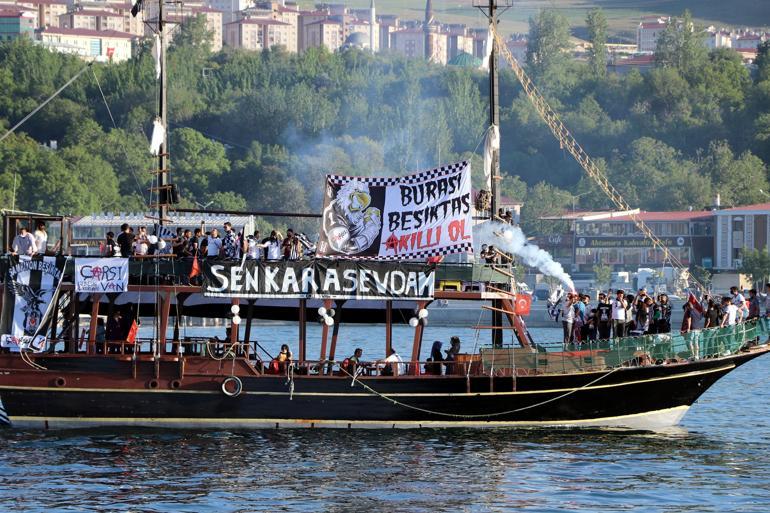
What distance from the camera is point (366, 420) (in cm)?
3788

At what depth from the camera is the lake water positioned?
1228 inches

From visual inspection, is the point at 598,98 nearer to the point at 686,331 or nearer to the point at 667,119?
the point at 667,119

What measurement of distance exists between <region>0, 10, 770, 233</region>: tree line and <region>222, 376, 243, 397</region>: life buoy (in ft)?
350

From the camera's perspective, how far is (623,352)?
1501 inches

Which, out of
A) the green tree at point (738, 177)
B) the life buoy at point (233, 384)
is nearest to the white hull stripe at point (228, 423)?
the life buoy at point (233, 384)

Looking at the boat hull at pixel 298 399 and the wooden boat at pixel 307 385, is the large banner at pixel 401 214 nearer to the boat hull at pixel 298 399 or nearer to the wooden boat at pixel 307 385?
the wooden boat at pixel 307 385

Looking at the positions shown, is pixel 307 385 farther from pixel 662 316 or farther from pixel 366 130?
pixel 366 130

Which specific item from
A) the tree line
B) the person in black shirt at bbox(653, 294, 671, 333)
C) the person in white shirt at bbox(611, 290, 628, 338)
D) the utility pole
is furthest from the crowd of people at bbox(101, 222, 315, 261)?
the tree line

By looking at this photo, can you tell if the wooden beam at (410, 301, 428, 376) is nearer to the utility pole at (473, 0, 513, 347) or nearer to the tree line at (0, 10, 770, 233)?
the utility pole at (473, 0, 513, 347)

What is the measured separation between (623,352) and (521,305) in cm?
256

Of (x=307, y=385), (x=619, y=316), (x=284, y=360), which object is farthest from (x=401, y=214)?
(x=619, y=316)

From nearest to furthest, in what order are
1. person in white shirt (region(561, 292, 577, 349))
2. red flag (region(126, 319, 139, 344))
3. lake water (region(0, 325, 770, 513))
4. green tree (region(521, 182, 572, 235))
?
lake water (region(0, 325, 770, 513))
red flag (region(126, 319, 139, 344))
person in white shirt (region(561, 292, 577, 349))
green tree (region(521, 182, 572, 235))

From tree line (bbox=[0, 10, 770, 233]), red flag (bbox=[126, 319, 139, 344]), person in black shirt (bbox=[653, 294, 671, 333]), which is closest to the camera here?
red flag (bbox=[126, 319, 139, 344])

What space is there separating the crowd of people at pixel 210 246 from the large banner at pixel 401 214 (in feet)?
3.43
